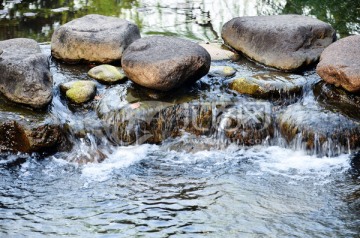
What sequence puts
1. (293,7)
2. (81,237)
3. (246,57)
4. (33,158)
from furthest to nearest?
(293,7), (246,57), (33,158), (81,237)

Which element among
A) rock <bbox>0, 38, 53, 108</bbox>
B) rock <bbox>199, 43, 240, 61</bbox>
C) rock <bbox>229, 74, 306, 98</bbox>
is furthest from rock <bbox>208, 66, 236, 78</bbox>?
rock <bbox>0, 38, 53, 108</bbox>

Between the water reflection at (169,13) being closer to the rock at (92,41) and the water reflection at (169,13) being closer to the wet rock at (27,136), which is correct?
the rock at (92,41)

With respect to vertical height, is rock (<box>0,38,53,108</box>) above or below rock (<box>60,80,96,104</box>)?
above

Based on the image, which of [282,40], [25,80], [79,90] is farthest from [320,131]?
[25,80]

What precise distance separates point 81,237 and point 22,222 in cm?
79

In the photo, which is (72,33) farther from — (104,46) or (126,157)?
(126,157)

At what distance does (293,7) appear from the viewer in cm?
1358

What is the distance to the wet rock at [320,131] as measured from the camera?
7.44 metres

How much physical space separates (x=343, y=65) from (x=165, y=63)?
2768mm

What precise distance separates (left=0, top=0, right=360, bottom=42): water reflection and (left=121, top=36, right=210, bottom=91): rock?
2855 mm

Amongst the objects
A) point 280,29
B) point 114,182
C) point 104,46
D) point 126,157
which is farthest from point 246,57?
point 114,182

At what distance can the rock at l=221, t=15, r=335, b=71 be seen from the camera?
9.12 m

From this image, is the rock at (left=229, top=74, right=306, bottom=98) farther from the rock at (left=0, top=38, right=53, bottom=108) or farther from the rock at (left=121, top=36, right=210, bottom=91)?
the rock at (left=0, top=38, right=53, bottom=108)

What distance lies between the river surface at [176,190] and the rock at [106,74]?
1.12 ft
